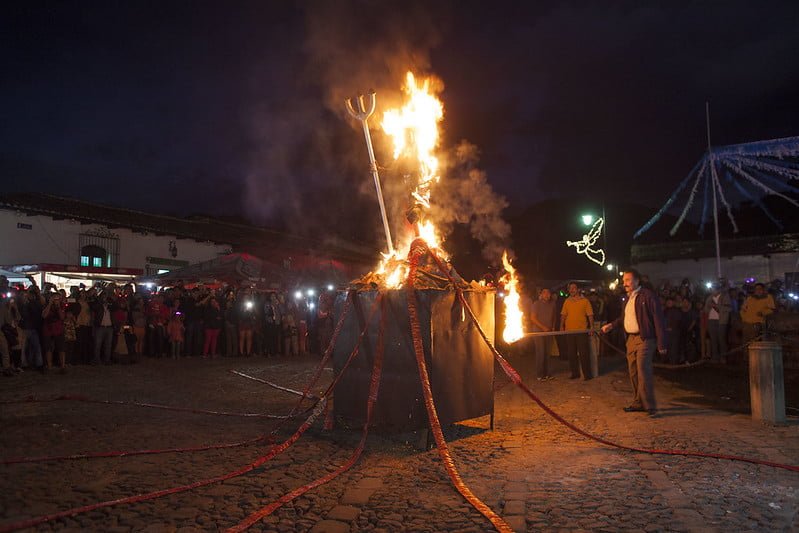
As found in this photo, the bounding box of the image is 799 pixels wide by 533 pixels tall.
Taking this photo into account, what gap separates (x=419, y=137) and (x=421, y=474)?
4.88m

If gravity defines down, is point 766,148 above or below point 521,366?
above

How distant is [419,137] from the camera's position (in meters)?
8.31

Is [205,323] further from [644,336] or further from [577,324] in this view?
[644,336]

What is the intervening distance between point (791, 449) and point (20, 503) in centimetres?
722

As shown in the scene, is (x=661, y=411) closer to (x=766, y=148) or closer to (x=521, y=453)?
(x=521, y=453)

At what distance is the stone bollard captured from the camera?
274 inches

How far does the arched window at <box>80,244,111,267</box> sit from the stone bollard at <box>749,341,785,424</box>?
83.0 feet

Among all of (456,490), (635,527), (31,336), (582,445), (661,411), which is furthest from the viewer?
(31,336)

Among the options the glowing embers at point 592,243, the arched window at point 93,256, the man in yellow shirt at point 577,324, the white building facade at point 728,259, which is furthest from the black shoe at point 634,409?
the white building facade at point 728,259

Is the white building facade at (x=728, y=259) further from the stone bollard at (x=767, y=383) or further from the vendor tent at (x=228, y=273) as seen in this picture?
the stone bollard at (x=767, y=383)

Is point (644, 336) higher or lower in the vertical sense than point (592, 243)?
lower

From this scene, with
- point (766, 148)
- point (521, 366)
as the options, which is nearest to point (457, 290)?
point (521, 366)

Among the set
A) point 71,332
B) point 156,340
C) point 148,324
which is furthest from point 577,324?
point 71,332

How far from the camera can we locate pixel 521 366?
1375 centimetres
